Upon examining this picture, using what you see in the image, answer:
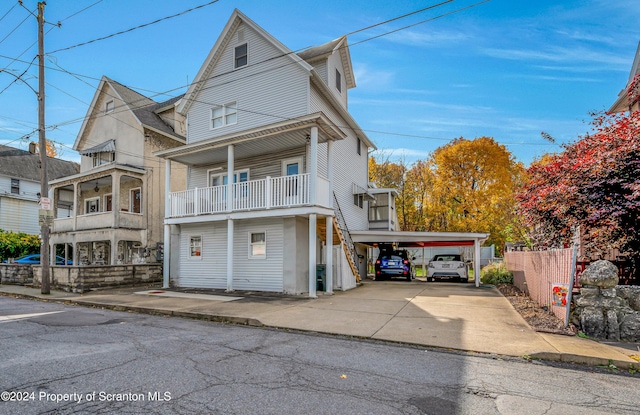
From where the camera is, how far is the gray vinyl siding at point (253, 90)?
14.7 metres

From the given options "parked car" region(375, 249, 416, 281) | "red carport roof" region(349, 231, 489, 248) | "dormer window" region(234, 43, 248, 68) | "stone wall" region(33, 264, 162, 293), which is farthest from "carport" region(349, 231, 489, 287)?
"stone wall" region(33, 264, 162, 293)

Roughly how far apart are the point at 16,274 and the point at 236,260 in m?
12.2

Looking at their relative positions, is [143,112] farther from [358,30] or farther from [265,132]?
[358,30]

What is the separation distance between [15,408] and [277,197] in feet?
32.7

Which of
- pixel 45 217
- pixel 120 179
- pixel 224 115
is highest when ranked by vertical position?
pixel 224 115

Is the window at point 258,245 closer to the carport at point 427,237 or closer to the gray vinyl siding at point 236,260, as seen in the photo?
the gray vinyl siding at point 236,260

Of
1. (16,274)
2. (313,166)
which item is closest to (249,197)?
(313,166)

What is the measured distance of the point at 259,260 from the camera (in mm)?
14062

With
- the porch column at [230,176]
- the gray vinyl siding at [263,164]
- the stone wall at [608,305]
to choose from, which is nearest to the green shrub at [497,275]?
the stone wall at [608,305]

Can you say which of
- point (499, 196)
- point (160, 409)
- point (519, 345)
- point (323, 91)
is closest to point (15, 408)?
point (160, 409)

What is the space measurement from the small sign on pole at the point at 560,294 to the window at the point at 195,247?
43.0 feet

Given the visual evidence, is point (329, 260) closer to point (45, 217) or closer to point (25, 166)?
point (45, 217)

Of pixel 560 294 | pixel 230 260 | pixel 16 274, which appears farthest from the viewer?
pixel 16 274

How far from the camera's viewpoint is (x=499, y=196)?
25.9 metres
